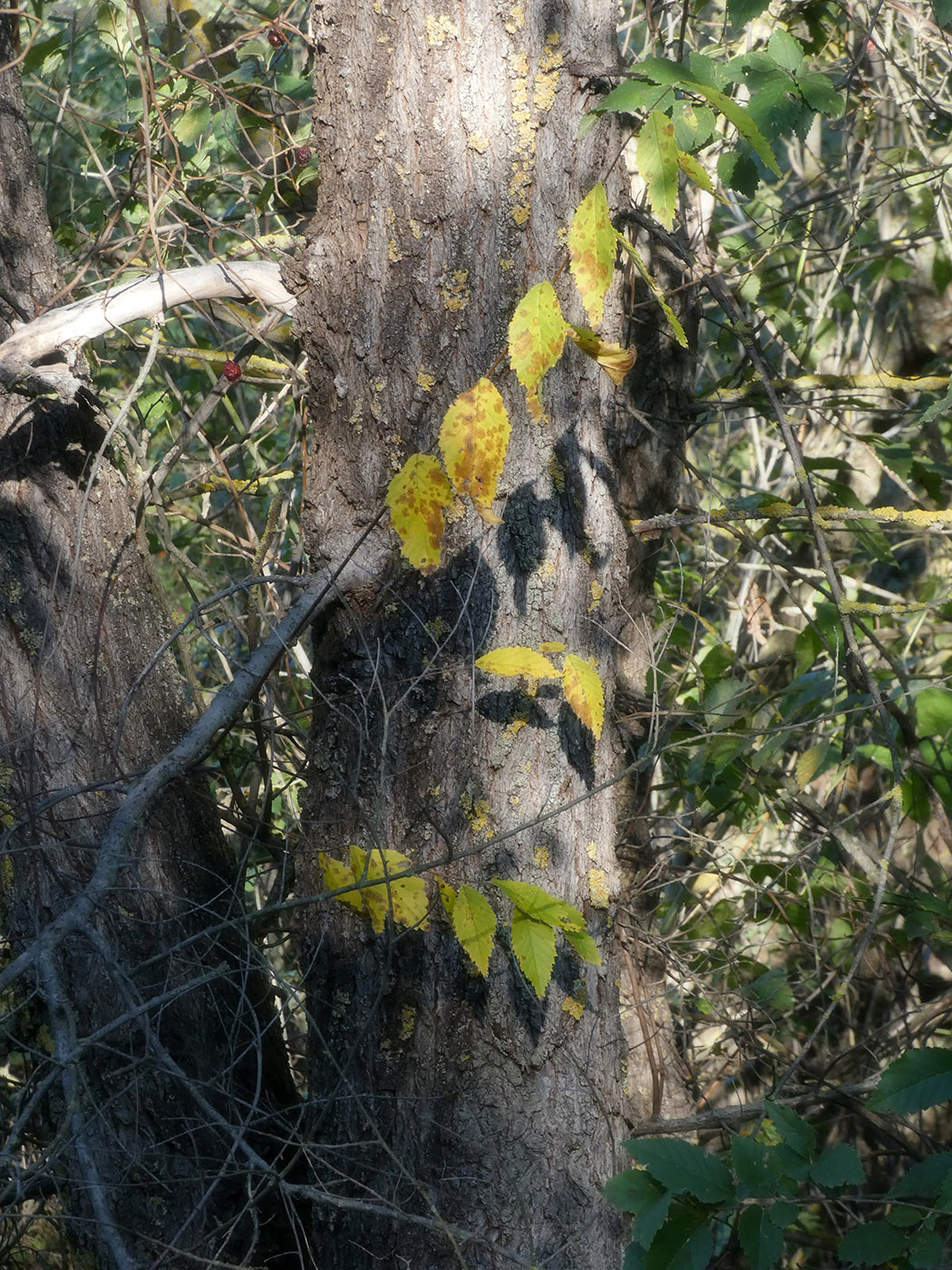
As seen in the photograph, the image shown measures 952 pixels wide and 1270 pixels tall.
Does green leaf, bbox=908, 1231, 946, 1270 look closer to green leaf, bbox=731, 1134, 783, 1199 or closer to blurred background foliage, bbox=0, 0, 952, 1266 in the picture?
blurred background foliage, bbox=0, 0, 952, 1266

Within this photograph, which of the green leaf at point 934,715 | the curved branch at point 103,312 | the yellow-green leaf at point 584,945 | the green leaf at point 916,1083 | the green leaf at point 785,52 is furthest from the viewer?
the green leaf at point 934,715

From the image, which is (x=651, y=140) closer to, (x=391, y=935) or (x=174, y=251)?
(x=391, y=935)

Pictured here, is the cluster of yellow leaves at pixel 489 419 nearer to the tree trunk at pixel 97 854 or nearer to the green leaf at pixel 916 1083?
the tree trunk at pixel 97 854

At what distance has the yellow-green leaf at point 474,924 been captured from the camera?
138 cm

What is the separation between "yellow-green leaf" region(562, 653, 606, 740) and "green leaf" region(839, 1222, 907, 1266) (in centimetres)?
70

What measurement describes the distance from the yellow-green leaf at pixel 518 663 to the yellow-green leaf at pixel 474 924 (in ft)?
0.99

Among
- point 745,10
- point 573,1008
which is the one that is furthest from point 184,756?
point 745,10

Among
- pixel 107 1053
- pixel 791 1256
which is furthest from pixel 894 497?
pixel 107 1053

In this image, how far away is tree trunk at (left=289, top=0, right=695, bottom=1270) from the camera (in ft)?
4.77

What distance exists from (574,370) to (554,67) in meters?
0.45

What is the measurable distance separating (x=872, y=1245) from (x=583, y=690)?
768mm

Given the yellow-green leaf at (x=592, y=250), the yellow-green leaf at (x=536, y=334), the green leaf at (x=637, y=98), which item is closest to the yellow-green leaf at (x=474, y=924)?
the yellow-green leaf at (x=536, y=334)

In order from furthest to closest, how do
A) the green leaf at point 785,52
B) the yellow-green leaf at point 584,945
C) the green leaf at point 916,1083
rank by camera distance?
1. the green leaf at point 785,52
2. the yellow-green leaf at point 584,945
3. the green leaf at point 916,1083

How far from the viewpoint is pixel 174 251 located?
2820 millimetres
